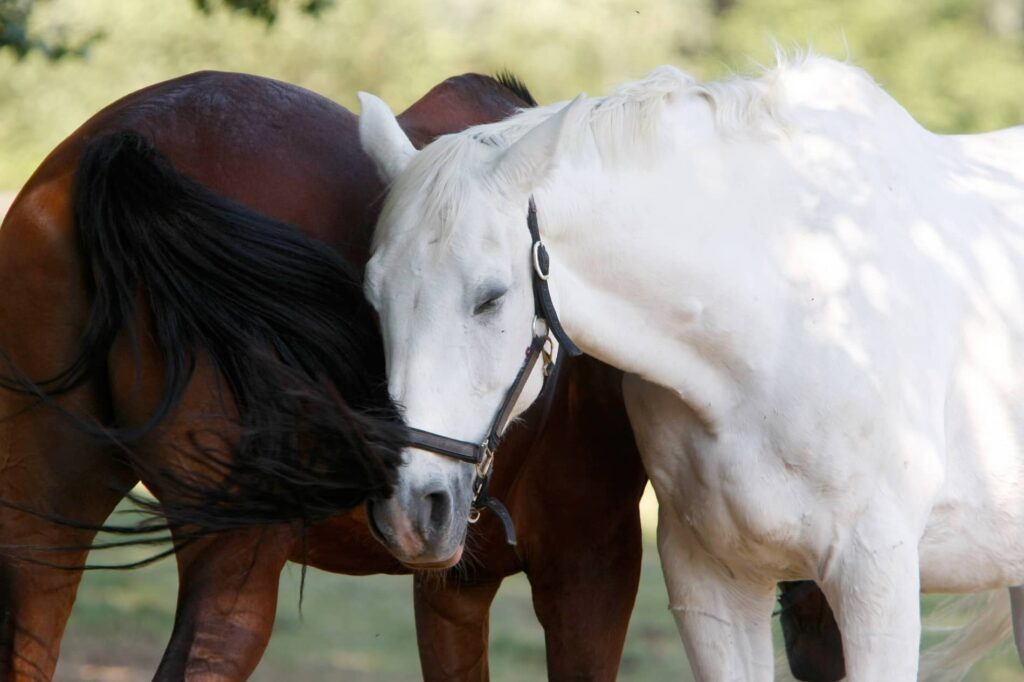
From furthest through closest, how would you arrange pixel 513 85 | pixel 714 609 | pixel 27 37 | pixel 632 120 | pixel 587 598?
pixel 27 37 < pixel 513 85 < pixel 587 598 < pixel 714 609 < pixel 632 120

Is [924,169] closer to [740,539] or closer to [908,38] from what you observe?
[740,539]

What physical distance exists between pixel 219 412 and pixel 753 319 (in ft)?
3.61

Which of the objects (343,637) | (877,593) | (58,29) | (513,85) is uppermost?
(58,29)

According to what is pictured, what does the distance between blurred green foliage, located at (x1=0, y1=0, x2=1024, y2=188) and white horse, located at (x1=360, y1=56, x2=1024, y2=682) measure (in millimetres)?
12525

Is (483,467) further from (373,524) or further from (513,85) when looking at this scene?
(513,85)

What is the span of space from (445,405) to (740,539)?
0.84m

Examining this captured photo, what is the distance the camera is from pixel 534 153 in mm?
2643

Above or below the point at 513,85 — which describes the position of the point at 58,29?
above

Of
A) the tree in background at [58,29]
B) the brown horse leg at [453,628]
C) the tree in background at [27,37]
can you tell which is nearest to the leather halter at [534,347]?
the brown horse leg at [453,628]

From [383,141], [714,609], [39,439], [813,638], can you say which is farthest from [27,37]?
[813,638]

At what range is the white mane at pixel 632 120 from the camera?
2.67m

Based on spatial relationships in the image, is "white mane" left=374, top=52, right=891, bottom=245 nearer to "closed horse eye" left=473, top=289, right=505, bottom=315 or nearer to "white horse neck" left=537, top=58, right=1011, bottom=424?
"white horse neck" left=537, top=58, right=1011, bottom=424

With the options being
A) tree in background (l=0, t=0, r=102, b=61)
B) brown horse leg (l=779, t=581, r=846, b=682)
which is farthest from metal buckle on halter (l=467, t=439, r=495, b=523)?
tree in background (l=0, t=0, r=102, b=61)

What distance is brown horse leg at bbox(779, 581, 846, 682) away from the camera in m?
4.32
